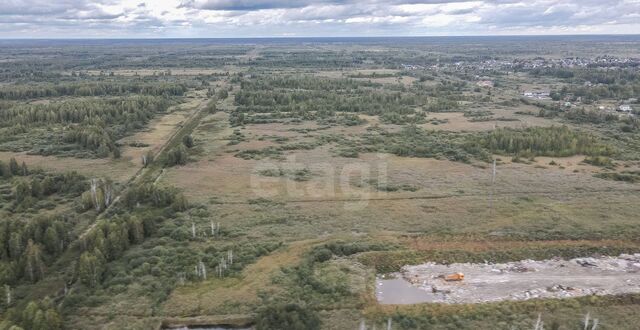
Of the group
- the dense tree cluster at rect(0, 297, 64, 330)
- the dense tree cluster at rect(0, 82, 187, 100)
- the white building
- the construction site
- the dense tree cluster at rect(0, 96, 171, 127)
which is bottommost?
the construction site

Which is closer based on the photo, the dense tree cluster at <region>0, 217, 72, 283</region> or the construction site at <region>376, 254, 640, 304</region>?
the construction site at <region>376, 254, 640, 304</region>

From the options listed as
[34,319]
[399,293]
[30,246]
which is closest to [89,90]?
[30,246]

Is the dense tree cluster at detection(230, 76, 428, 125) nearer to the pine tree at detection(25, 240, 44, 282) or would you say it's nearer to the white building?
the white building

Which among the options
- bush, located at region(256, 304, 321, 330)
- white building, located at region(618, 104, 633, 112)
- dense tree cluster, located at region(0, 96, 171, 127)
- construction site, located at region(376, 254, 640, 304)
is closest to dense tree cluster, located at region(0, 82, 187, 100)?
dense tree cluster, located at region(0, 96, 171, 127)

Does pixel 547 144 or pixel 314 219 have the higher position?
pixel 547 144

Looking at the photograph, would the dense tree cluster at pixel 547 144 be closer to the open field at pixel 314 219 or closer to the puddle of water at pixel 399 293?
the open field at pixel 314 219

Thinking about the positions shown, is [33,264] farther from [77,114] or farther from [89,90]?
[89,90]

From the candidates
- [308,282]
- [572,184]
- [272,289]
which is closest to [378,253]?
[308,282]

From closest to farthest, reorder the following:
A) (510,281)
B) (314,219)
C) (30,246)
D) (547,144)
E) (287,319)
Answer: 1. (287,319)
2. (30,246)
3. (510,281)
4. (314,219)
5. (547,144)

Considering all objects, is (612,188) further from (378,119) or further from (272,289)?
(378,119)
